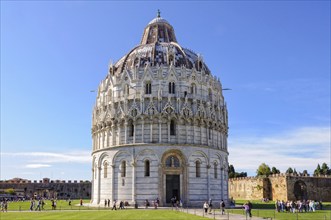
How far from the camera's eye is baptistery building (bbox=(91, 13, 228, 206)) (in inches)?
2024

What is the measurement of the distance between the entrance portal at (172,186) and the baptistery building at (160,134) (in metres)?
0.13

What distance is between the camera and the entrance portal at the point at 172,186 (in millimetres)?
51469

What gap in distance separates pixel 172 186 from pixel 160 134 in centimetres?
693

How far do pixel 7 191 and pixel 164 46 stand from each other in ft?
209

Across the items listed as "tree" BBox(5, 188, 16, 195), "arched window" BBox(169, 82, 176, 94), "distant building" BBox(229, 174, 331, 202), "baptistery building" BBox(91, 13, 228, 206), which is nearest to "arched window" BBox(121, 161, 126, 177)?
"baptistery building" BBox(91, 13, 228, 206)

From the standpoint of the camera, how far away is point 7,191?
330 ft

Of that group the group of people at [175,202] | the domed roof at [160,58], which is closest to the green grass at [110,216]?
the group of people at [175,202]

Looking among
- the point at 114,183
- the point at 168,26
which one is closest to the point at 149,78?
the point at 114,183

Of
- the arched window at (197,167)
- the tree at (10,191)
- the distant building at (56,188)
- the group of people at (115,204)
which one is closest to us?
the group of people at (115,204)

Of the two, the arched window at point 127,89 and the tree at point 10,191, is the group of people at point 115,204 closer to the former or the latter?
the arched window at point 127,89

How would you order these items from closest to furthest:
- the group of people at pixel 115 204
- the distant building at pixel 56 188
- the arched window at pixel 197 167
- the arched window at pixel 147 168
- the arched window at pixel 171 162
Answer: the group of people at pixel 115 204 < the arched window at pixel 147 168 < the arched window at pixel 171 162 < the arched window at pixel 197 167 < the distant building at pixel 56 188

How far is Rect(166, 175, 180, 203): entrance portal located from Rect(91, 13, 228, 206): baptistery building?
0.13 metres

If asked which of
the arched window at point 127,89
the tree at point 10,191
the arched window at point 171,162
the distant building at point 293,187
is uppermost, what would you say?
the arched window at point 127,89

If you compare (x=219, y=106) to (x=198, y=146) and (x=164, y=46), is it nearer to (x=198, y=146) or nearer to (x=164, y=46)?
(x=198, y=146)
